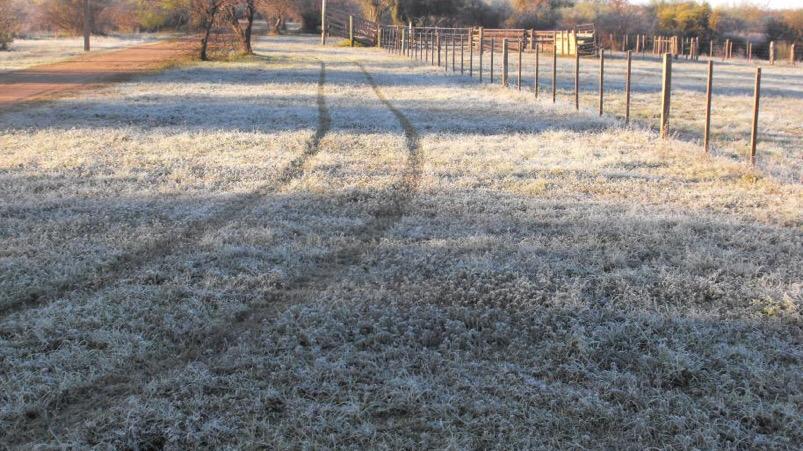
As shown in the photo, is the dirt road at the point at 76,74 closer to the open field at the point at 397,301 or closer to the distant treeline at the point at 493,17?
the open field at the point at 397,301

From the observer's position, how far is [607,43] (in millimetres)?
55938

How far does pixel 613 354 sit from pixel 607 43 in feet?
183

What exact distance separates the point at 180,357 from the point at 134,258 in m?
1.75

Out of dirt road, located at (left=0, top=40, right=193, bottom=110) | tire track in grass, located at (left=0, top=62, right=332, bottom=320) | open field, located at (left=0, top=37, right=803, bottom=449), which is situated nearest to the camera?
open field, located at (left=0, top=37, right=803, bottom=449)

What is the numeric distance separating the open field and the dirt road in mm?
8519

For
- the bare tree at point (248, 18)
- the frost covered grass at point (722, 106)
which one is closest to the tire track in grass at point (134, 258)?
the frost covered grass at point (722, 106)

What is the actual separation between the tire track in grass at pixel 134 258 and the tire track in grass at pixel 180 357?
1105 mm

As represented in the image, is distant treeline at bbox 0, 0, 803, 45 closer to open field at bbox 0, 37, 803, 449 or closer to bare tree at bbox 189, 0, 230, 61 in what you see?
bare tree at bbox 189, 0, 230, 61

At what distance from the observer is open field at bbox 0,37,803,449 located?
128 inches

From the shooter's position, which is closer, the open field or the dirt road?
the open field

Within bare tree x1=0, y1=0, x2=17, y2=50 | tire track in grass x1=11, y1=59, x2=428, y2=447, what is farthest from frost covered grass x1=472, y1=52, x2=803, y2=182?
bare tree x1=0, y1=0, x2=17, y2=50

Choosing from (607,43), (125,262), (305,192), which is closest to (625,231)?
(305,192)

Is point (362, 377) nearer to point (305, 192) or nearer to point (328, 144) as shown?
point (305, 192)

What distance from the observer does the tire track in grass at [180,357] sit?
327cm
